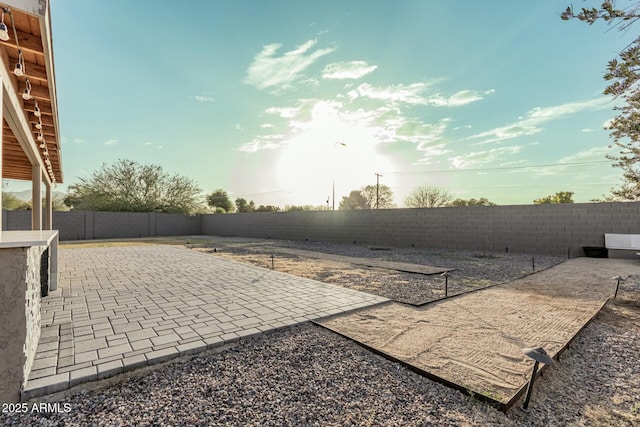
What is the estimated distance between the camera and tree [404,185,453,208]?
2288cm

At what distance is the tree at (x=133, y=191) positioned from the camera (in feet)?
67.2

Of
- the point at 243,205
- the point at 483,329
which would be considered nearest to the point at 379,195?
the point at 243,205

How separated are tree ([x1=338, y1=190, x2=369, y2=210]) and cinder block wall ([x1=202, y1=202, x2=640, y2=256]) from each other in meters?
19.8

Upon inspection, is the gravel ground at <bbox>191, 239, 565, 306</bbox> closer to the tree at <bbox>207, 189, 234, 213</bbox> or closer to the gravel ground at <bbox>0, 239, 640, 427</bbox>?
the gravel ground at <bbox>0, 239, 640, 427</bbox>

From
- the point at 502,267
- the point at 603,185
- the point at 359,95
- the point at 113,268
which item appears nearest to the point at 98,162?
the point at 113,268

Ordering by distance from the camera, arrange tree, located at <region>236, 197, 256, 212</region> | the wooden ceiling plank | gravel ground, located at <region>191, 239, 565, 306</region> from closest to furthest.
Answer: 1. the wooden ceiling plank
2. gravel ground, located at <region>191, 239, 565, 306</region>
3. tree, located at <region>236, 197, 256, 212</region>

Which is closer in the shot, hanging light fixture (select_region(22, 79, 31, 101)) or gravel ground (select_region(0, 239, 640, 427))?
gravel ground (select_region(0, 239, 640, 427))

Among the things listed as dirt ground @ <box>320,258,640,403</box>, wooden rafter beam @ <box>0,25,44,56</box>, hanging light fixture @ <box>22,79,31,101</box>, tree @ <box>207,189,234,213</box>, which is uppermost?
A: tree @ <box>207,189,234,213</box>

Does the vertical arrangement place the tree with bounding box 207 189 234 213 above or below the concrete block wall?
above

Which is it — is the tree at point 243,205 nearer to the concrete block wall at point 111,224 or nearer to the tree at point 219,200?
the tree at point 219,200

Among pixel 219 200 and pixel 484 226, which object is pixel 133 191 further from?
pixel 484 226

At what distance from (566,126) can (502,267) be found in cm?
676

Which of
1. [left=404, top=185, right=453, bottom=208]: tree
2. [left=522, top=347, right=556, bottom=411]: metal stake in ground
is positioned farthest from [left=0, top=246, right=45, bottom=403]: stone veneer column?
[left=404, top=185, right=453, bottom=208]: tree

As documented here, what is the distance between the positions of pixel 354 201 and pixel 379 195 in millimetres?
3847
